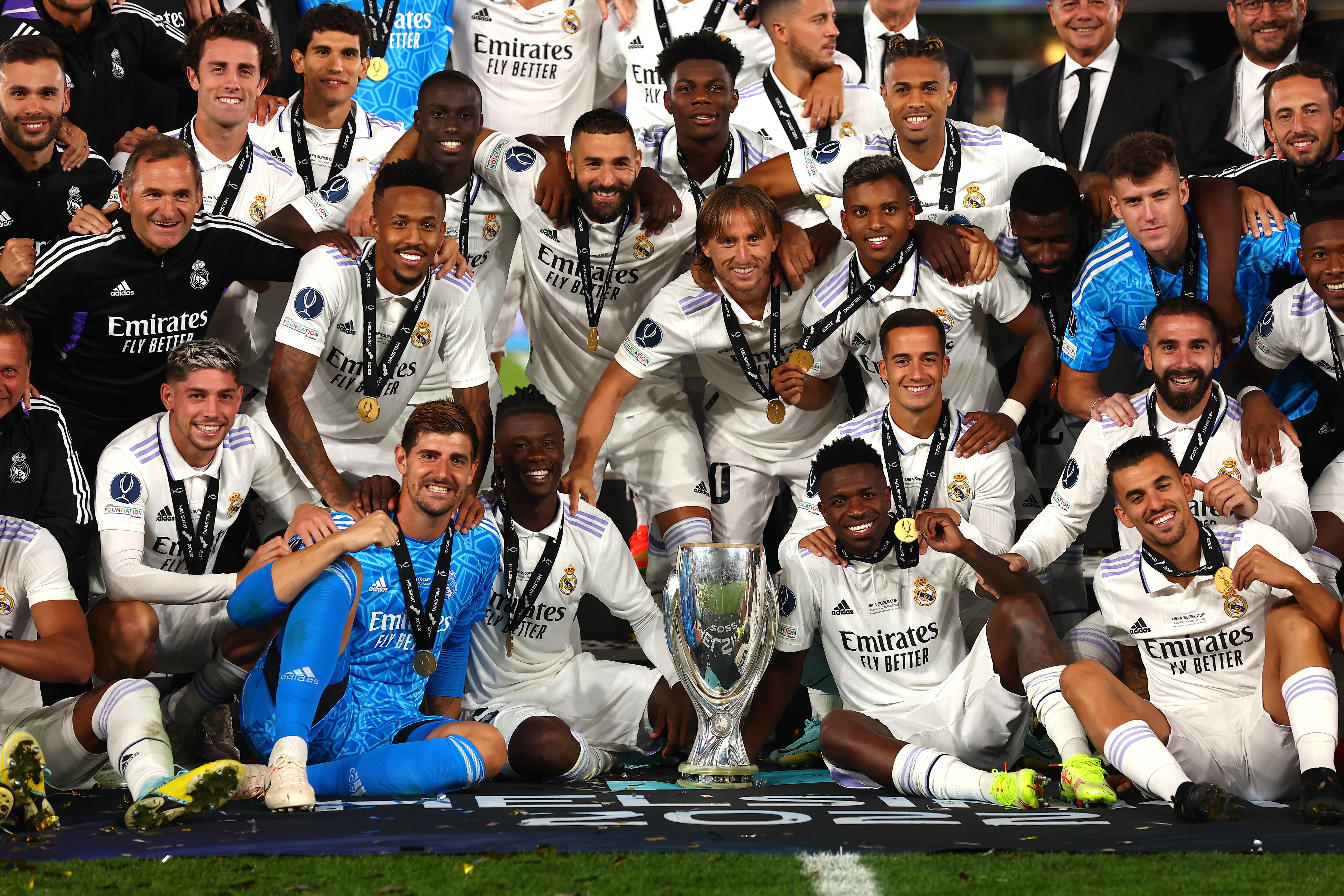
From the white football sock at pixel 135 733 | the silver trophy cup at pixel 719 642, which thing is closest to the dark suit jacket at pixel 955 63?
the silver trophy cup at pixel 719 642

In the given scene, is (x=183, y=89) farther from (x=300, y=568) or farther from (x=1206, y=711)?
A: (x=1206, y=711)

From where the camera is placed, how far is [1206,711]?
551cm

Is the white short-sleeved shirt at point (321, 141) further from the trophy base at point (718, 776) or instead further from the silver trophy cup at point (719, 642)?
the trophy base at point (718, 776)

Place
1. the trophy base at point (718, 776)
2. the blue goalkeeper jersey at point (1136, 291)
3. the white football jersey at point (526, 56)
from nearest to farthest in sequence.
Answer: the trophy base at point (718, 776) < the blue goalkeeper jersey at point (1136, 291) < the white football jersey at point (526, 56)

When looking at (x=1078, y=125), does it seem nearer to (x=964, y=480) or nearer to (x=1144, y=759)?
(x=964, y=480)

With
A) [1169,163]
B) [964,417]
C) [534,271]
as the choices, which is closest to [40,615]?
[534,271]

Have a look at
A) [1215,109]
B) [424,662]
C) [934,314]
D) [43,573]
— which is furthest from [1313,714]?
[43,573]

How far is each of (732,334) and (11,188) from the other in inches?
129

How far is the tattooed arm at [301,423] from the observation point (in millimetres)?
6086

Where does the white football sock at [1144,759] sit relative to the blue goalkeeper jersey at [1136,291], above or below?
below

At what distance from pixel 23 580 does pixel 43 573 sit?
8 centimetres

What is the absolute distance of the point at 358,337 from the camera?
666 cm

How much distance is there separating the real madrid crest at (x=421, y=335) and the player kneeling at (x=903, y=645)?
1.92 meters

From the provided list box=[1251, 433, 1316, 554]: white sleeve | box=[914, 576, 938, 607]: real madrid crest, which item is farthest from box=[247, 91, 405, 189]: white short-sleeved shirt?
box=[1251, 433, 1316, 554]: white sleeve
